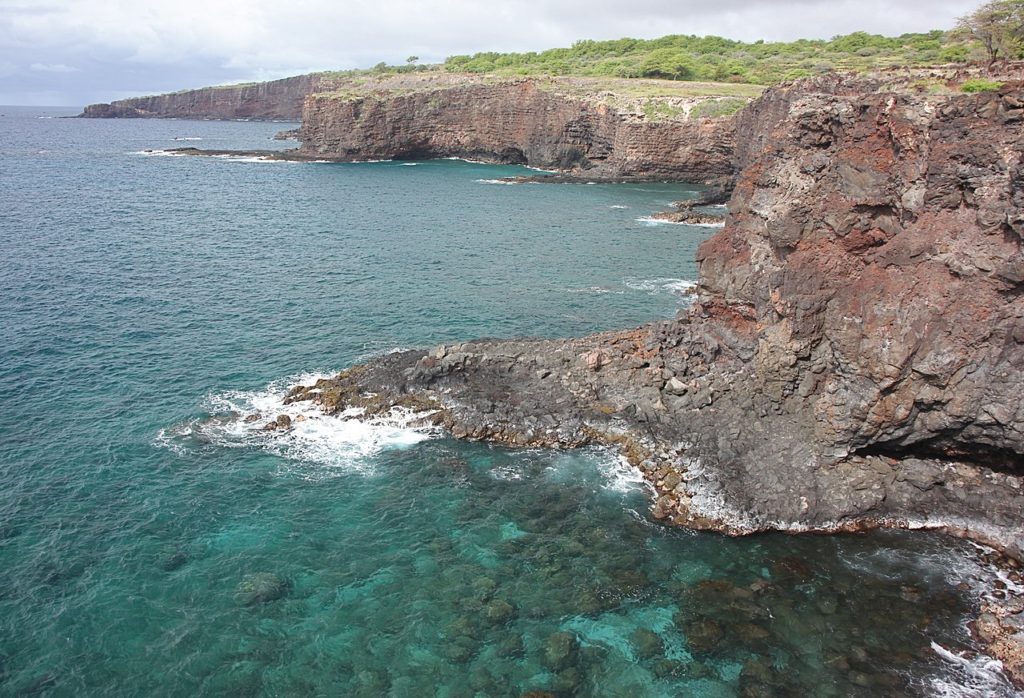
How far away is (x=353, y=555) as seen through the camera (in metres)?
26.1

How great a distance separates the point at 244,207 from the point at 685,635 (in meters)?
84.7

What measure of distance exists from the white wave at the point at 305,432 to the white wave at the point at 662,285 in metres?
27.6

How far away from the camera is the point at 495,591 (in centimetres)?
2417

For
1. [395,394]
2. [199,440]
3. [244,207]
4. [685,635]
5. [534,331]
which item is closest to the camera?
[685,635]

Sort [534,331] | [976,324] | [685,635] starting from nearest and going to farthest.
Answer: [685,635] → [976,324] → [534,331]

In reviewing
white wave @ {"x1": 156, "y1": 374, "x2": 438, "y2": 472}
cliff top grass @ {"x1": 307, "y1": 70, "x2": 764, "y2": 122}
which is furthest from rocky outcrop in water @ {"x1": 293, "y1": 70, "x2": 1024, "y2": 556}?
cliff top grass @ {"x1": 307, "y1": 70, "x2": 764, "y2": 122}

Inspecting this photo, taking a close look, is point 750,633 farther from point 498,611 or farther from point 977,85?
point 977,85

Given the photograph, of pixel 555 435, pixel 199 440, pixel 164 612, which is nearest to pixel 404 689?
pixel 164 612

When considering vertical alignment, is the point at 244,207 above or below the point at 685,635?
above

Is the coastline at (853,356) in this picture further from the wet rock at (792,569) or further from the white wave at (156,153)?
the white wave at (156,153)

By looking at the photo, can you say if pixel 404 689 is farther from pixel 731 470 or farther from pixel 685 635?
pixel 731 470

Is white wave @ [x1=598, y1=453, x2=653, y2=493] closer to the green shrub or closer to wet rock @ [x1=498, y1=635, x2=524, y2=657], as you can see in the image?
wet rock @ [x1=498, y1=635, x2=524, y2=657]

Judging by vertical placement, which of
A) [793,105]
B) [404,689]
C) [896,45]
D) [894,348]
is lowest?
[404,689]

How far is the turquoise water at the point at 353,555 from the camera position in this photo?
21.1 meters
